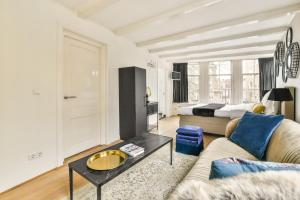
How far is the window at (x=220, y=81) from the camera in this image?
6.57 metres

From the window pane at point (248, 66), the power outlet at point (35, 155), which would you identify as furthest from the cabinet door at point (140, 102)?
the window pane at point (248, 66)

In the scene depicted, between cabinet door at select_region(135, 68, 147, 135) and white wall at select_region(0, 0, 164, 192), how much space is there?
62.6 inches

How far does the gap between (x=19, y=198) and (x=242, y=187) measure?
224 centimetres

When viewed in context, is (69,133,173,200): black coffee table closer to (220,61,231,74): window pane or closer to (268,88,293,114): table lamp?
(268,88,293,114): table lamp

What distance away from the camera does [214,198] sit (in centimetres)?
56

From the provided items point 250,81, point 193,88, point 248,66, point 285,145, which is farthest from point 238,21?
point 193,88

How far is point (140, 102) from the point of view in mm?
3828

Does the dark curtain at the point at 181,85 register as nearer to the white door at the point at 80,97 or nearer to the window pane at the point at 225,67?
the window pane at the point at 225,67

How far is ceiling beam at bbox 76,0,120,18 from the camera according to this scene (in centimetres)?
239

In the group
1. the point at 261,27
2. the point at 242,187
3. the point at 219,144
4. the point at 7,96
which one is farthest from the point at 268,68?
the point at 7,96

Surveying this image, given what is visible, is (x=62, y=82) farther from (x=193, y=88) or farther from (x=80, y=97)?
(x=193, y=88)

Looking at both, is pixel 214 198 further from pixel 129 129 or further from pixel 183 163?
pixel 129 129

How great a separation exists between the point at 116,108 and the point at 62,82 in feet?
4.66

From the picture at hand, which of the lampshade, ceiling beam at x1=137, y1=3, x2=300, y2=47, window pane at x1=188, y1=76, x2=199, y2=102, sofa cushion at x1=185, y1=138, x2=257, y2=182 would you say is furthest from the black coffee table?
window pane at x1=188, y1=76, x2=199, y2=102
